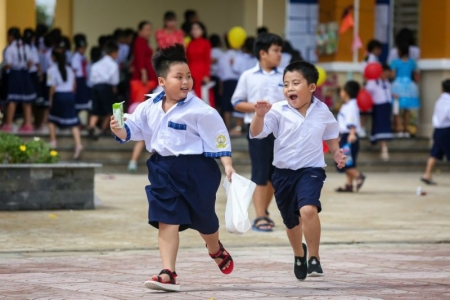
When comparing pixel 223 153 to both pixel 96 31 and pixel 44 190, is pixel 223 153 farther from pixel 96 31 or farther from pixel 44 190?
pixel 96 31

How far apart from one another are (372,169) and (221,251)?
1112 cm

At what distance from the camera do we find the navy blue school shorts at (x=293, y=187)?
8.24 meters

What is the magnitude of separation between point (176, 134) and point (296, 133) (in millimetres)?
1058

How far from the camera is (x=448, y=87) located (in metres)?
16.4

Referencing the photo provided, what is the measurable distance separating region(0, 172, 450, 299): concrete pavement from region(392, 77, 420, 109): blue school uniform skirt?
5.63m

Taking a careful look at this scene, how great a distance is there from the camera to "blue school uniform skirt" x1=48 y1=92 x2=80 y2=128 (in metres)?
17.5

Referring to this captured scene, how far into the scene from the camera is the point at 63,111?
17.5 meters

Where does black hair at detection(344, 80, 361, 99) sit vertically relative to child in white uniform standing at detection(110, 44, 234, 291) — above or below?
above

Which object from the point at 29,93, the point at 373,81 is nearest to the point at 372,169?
the point at 373,81

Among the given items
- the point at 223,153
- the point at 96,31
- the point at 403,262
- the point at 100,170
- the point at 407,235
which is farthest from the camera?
the point at 96,31

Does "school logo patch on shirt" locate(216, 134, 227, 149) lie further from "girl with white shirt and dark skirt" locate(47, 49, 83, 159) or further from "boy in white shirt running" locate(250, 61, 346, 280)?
"girl with white shirt and dark skirt" locate(47, 49, 83, 159)

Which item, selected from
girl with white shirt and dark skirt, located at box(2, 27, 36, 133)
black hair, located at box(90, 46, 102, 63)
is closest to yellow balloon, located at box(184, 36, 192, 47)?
black hair, located at box(90, 46, 102, 63)

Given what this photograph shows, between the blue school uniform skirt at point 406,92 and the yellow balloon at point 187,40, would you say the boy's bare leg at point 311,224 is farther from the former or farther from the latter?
the blue school uniform skirt at point 406,92

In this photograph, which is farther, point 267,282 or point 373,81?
point 373,81
